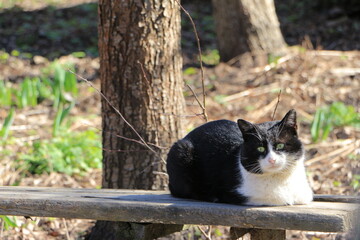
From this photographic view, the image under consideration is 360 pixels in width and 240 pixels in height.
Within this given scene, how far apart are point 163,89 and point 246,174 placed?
1.30 metres

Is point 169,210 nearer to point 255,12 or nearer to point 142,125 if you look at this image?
point 142,125

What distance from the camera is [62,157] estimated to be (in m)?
5.34

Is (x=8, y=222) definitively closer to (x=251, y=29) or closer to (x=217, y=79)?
(x=217, y=79)

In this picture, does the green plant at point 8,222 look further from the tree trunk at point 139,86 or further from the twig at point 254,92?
the twig at point 254,92

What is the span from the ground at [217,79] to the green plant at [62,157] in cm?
9

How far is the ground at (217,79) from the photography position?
507cm

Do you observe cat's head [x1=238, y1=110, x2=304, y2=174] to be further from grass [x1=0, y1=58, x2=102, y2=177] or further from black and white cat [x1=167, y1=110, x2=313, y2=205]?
grass [x1=0, y1=58, x2=102, y2=177]

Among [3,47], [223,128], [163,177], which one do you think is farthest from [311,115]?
[3,47]

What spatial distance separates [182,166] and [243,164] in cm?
44

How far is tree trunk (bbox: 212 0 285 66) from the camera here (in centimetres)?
794

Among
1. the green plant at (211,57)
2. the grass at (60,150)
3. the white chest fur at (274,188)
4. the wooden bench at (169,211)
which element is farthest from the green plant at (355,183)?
the green plant at (211,57)

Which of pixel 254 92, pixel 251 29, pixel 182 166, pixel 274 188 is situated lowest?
pixel 274 188

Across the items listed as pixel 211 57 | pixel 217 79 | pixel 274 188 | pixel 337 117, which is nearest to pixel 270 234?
pixel 274 188

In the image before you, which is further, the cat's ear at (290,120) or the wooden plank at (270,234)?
the wooden plank at (270,234)
